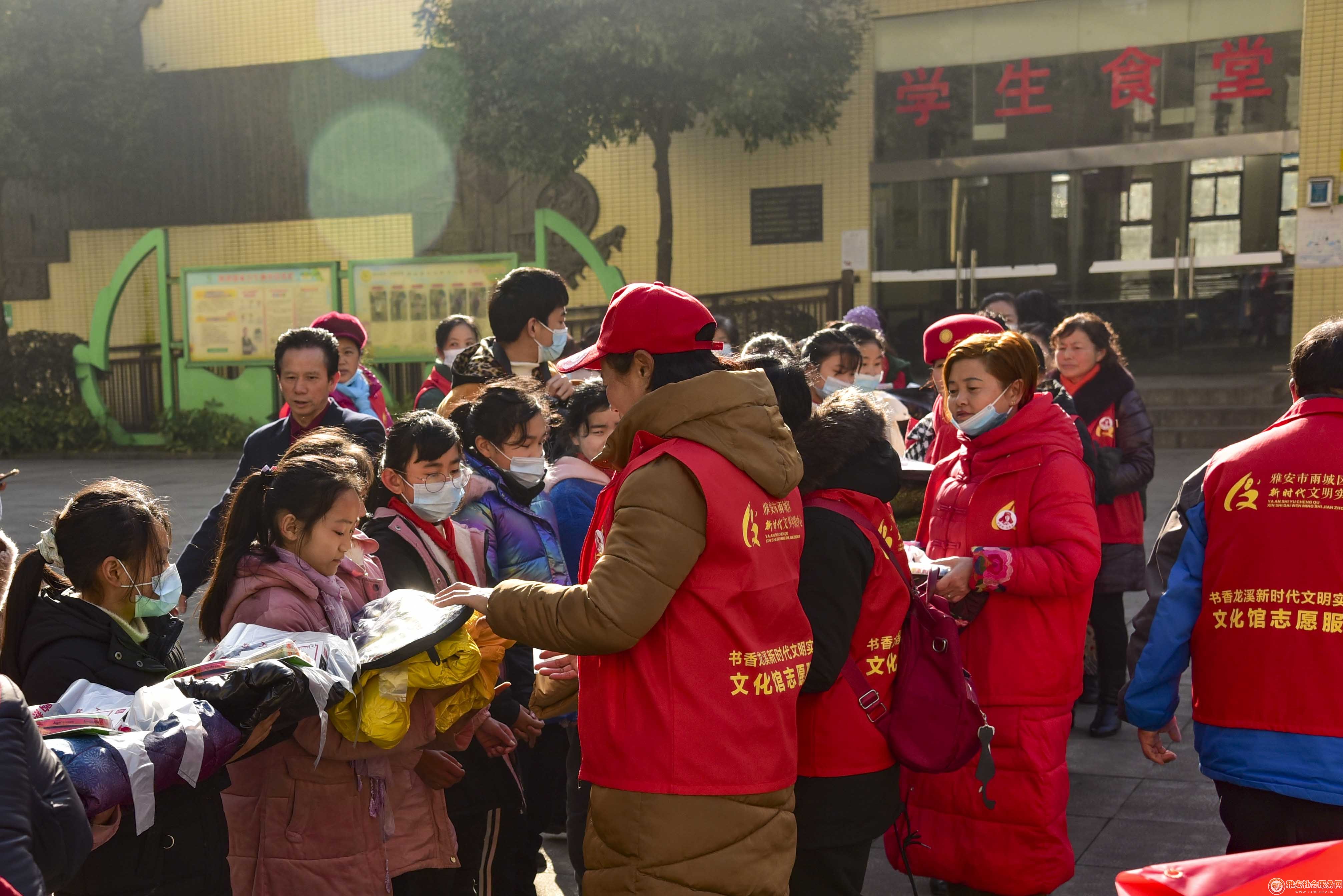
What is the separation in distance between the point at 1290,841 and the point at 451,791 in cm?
214

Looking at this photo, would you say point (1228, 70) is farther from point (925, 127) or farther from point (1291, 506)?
point (1291, 506)

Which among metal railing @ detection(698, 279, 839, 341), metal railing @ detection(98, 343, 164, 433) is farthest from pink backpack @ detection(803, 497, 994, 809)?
metal railing @ detection(98, 343, 164, 433)

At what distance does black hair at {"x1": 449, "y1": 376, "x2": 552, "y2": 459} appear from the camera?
13.0 feet

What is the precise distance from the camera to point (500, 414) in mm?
3965

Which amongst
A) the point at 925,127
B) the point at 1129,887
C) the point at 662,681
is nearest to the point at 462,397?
the point at 662,681

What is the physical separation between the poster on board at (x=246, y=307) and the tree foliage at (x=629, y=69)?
3.65 meters

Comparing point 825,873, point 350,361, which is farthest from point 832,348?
point 825,873

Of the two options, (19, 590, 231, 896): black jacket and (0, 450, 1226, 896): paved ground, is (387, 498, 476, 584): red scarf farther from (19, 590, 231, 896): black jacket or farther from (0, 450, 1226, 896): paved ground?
(0, 450, 1226, 896): paved ground

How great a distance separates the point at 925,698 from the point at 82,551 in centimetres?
199

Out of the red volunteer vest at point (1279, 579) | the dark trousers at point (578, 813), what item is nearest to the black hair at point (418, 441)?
the dark trousers at point (578, 813)

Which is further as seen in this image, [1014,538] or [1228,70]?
[1228,70]

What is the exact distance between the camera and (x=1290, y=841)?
2.82 metres

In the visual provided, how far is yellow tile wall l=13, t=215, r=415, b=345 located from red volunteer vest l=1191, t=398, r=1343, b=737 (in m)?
16.5

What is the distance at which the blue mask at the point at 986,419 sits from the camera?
356 cm
